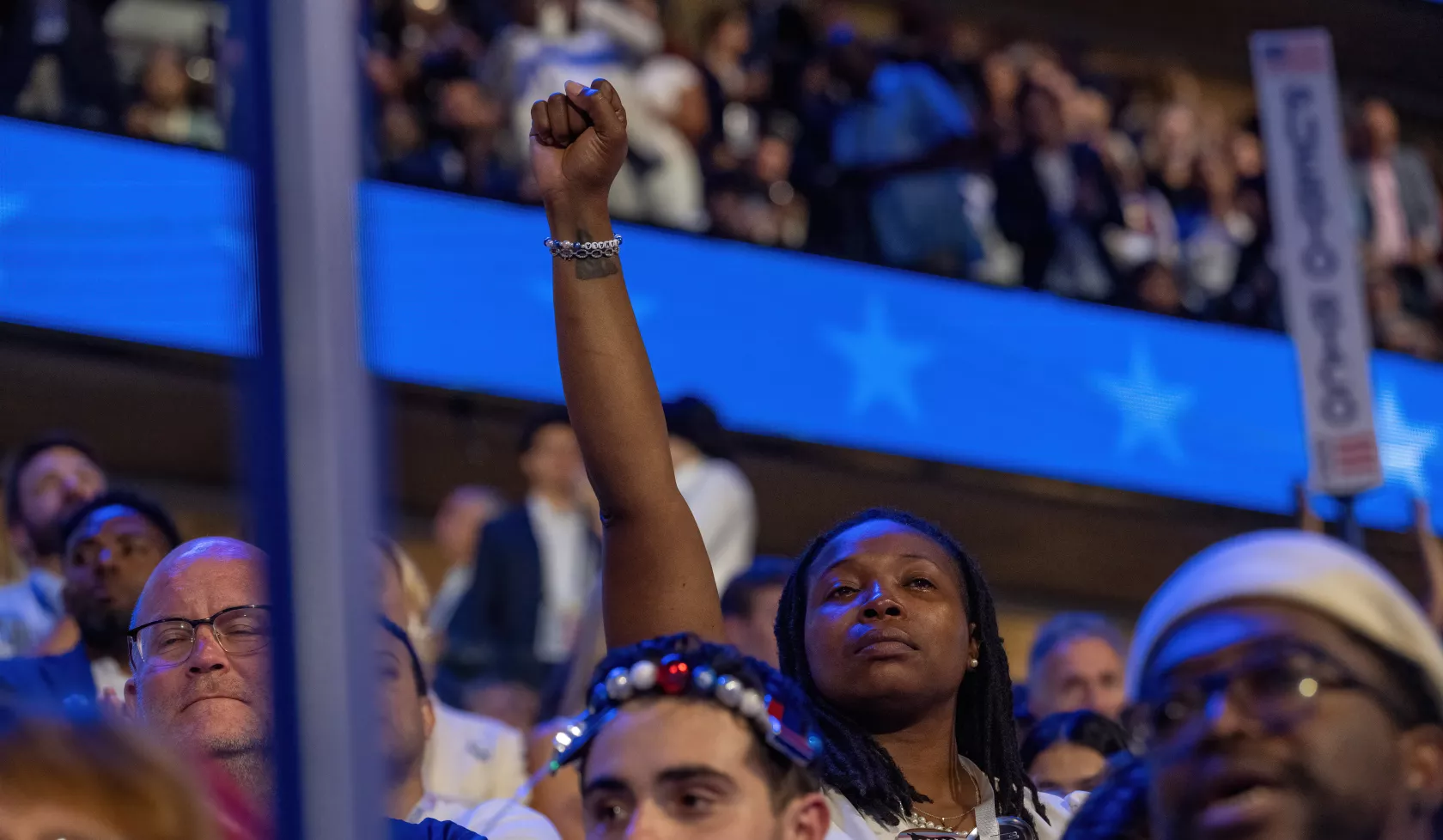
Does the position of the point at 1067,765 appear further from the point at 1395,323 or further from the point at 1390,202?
the point at 1390,202

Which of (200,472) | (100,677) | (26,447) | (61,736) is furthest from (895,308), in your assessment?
(61,736)

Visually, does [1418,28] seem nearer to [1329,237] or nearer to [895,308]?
[895,308]

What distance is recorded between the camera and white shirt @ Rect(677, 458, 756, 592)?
16.1 feet

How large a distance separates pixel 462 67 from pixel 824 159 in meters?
1.56

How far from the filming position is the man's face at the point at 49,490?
4.38m

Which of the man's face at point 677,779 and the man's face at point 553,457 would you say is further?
the man's face at point 553,457

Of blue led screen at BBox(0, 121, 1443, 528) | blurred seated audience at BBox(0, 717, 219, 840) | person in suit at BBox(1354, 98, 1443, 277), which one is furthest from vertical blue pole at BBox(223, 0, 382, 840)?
person in suit at BBox(1354, 98, 1443, 277)

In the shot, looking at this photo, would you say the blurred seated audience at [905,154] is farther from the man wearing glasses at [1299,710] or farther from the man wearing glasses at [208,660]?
the man wearing glasses at [1299,710]

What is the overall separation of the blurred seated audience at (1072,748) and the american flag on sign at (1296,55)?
2.33m

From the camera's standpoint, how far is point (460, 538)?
22.7ft

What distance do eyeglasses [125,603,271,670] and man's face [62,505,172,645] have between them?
2.49 ft

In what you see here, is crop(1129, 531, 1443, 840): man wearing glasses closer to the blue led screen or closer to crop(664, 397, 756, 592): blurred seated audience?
crop(664, 397, 756, 592): blurred seated audience

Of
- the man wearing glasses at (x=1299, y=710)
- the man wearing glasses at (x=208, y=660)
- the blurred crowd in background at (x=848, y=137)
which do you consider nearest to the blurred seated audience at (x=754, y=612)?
the man wearing glasses at (x=208, y=660)

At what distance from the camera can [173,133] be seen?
298 inches
